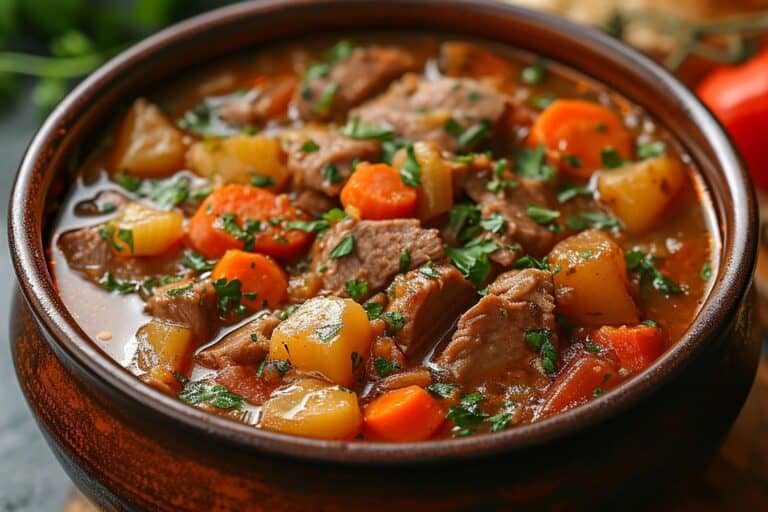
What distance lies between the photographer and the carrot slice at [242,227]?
9.24 ft

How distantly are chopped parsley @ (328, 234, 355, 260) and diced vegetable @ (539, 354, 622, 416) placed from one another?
611 mm

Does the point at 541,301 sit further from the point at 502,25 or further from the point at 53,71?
the point at 53,71

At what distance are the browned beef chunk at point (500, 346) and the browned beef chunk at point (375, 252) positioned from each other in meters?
0.23

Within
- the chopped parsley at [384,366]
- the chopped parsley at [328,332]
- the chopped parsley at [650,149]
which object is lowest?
the chopped parsley at [384,366]

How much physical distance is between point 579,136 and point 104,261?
1418 mm

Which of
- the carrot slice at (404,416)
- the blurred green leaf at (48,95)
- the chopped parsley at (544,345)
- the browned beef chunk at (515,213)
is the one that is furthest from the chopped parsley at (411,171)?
the blurred green leaf at (48,95)

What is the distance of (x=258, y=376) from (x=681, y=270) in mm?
1166

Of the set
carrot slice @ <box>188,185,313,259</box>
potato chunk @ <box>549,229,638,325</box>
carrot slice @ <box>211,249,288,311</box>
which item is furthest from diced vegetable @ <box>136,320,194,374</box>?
potato chunk @ <box>549,229,638,325</box>

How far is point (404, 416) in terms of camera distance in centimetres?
233

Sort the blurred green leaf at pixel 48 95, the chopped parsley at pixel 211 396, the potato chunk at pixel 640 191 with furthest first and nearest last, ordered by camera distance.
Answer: the blurred green leaf at pixel 48 95 < the potato chunk at pixel 640 191 < the chopped parsley at pixel 211 396

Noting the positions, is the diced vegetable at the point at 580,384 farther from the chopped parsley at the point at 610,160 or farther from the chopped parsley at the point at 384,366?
the chopped parsley at the point at 610,160

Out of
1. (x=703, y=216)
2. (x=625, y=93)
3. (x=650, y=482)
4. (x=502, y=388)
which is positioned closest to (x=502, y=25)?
(x=625, y=93)

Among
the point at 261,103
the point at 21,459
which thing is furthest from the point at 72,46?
the point at 21,459

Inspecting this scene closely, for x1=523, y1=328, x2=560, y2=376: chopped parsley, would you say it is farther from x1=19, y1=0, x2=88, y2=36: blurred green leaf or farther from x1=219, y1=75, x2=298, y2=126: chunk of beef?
x1=19, y1=0, x2=88, y2=36: blurred green leaf
